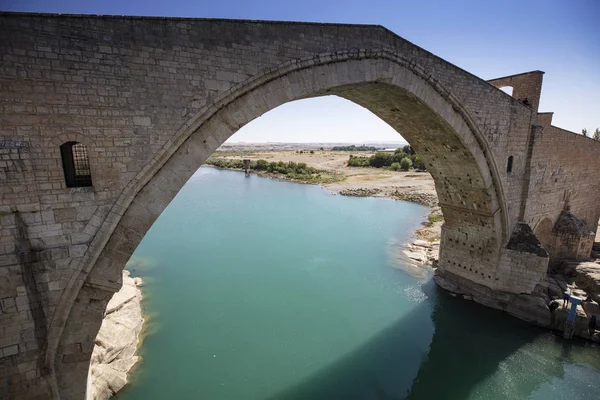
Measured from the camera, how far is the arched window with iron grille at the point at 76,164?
11.7 feet

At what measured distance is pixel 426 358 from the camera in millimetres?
6688

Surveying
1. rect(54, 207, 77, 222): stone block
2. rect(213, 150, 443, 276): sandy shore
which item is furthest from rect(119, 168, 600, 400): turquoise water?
rect(54, 207, 77, 222): stone block

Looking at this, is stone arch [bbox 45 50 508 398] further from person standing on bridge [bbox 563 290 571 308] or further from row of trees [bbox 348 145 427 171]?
row of trees [bbox 348 145 427 171]

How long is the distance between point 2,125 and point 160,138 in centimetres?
155

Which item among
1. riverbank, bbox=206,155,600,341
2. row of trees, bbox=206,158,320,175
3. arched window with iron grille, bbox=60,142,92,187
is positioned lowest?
riverbank, bbox=206,155,600,341

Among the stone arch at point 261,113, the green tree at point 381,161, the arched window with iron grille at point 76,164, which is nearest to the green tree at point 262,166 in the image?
the green tree at point 381,161

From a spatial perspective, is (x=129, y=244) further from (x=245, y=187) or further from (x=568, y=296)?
(x=245, y=187)

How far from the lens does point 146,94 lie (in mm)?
3842

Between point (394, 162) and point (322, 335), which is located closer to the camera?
point (322, 335)

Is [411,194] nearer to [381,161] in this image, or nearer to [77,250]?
[381,161]

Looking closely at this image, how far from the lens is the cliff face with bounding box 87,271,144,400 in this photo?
5107 mm

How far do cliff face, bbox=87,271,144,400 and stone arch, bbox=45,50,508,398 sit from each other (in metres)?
1.30

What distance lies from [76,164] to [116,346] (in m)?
4.18

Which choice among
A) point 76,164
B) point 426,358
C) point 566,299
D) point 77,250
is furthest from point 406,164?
point 77,250
